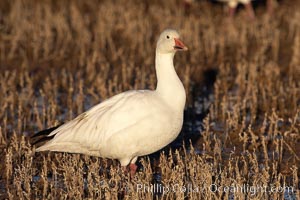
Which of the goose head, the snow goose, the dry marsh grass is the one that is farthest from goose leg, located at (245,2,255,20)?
the snow goose

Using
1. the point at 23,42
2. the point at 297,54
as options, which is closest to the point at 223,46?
the point at 297,54

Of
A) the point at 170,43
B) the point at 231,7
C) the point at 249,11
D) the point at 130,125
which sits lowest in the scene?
the point at 130,125

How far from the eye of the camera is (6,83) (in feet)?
33.0

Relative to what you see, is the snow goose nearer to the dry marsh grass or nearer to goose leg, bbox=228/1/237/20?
the dry marsh grass

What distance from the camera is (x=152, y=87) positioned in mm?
A: 9969

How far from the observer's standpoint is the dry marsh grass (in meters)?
6.57

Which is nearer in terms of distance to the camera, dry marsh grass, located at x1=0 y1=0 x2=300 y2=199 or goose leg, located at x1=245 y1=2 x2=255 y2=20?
dry marsh grass, located at x1=0 y1=0 x2=300 y2=199

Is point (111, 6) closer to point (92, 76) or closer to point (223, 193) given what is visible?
point (92, 76)

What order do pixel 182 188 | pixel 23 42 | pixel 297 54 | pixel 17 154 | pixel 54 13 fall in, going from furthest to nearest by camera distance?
pixel 54 13 < pixel 23 42 < pixel 297 54 < pixel 17 154 < pixel 182 188

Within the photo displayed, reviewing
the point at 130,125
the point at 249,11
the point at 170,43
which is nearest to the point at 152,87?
the point at 170,43

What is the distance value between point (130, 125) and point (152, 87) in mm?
3308

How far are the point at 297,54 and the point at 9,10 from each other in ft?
19.8

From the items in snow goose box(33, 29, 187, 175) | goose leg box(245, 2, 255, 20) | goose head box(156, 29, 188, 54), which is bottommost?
snow goose box(33, 29, 187, 175)

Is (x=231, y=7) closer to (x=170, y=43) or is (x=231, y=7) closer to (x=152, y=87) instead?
(x=152, y=87)
